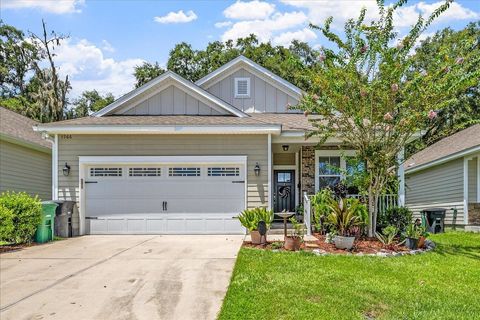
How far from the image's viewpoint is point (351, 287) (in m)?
5.48

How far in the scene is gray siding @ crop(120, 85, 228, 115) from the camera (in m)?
12.8

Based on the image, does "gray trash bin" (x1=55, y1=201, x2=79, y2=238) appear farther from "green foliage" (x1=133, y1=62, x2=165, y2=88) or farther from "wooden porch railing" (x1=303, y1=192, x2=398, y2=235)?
"green foliage" (x1=133, y1=62, x2=165, y2=88)

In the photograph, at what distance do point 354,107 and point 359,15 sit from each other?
6.63ft

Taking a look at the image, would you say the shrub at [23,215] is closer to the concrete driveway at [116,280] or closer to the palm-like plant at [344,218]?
the concrete driveway at [116,280]

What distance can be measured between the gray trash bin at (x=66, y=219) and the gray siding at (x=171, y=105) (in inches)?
132

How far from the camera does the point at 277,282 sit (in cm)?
567

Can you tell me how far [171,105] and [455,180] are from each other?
10.3 m

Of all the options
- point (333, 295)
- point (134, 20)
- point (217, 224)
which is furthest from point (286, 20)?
point (333, 295)

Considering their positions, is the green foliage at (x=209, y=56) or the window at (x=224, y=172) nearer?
the window at (x=224, y=172)

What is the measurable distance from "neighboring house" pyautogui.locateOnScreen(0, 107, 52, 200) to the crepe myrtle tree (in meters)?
10.6

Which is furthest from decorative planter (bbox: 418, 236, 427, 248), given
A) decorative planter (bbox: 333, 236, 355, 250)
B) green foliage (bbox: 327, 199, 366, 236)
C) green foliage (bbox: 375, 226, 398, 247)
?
decorative planter (bbox: 333, 236, 355, 250)

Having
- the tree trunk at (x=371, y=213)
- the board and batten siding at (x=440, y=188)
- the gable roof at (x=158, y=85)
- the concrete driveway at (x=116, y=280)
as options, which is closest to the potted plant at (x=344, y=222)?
the tree trunk at (x=371, y=213)

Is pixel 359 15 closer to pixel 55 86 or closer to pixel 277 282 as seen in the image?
pixel 277 282

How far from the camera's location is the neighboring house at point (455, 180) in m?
13.5
